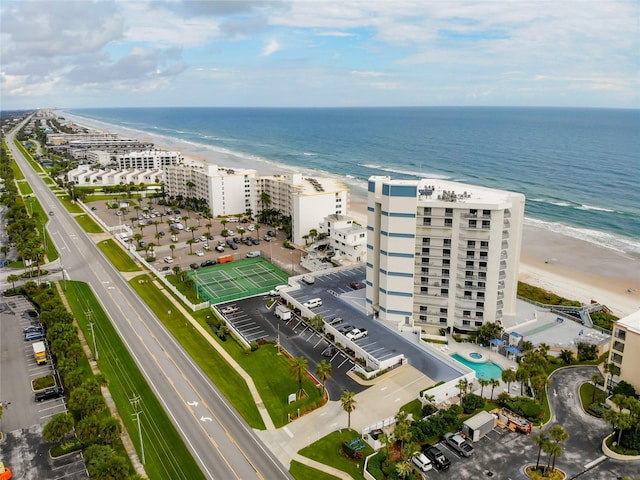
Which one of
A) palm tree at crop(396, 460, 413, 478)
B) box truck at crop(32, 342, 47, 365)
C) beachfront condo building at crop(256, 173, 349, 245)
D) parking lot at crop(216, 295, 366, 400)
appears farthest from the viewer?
beachfront condo building at crop(256, 173, 349, 245)

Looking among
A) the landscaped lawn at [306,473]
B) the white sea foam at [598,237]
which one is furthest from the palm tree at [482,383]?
the white sea foam at [598,237]

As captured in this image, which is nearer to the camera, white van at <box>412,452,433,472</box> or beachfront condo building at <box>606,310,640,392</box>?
white van at <box>412,452,433,472</box>

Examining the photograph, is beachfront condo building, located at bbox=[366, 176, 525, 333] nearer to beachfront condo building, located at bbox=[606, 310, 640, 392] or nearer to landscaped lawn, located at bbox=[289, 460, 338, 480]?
beachfront condo building, located at bbox=[606, 310, 640, 392]

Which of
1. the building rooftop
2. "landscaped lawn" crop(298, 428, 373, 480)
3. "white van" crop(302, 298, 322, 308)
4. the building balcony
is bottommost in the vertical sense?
"landscaped lawn" crop(298, 428, 373, 480)

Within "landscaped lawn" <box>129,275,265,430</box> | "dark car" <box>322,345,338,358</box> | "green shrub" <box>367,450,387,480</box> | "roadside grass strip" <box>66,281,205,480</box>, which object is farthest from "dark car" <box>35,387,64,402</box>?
"green shrub" <box>367,450,387,480</box>

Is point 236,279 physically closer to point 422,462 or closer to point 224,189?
point 224,189

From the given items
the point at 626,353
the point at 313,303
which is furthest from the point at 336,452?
the point at 626,353

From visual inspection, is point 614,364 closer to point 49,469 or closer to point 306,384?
point 306,384

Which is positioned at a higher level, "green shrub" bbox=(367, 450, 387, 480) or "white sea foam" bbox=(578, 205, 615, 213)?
"white sea foam" bbox=(578, 205, 615, 213)
